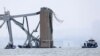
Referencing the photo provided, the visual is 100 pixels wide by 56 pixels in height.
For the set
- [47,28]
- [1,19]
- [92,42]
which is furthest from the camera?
[92,42]

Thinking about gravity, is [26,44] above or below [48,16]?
below

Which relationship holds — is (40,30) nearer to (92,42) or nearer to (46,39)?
(46,39)

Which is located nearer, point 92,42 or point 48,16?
point 48,16

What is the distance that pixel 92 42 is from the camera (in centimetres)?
17075

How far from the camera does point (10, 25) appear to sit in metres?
153

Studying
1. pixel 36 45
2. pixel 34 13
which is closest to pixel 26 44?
pixel 36 45

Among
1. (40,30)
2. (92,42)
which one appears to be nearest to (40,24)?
(40,30)

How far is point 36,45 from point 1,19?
60.8ft

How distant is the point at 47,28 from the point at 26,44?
21.2m

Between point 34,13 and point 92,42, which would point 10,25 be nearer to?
point 34,13

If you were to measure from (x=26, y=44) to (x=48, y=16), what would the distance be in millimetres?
21551

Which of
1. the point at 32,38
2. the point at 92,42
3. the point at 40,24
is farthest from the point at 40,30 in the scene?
the point at 92,42

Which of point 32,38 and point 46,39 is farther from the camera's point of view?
point 32,38

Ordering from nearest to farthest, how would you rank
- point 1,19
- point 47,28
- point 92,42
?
1. point 47,28
2. point 1,19
3. point 92,42
